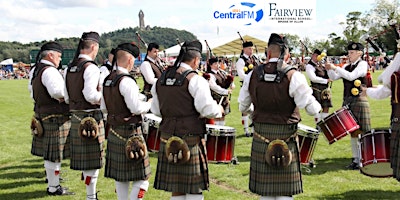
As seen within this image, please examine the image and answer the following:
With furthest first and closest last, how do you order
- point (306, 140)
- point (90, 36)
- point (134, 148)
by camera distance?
point (306, 140)
point (90, 36)
point (134, 148)

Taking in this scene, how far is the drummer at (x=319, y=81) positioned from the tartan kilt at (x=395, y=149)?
5132 mm

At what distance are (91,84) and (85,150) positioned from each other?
2.54 feet

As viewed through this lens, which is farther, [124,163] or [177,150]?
[124,163]

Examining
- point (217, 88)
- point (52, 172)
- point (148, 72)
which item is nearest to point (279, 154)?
point (52, 172)

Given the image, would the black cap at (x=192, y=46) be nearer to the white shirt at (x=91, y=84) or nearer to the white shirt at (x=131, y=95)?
the white shirt at (x=131, y=95)

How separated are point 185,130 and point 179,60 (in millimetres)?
648

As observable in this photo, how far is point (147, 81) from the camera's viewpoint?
741cm

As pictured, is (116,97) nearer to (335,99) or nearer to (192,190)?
(192,190)

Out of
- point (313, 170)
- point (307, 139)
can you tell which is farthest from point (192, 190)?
point (313, 170)

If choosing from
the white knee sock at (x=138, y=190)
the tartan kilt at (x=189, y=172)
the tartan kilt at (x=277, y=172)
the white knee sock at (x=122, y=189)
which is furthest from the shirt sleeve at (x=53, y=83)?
the tartan kilt at (x=277, y=172)

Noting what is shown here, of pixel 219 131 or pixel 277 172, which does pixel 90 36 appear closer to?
pixel 219 131

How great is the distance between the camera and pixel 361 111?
6.38m

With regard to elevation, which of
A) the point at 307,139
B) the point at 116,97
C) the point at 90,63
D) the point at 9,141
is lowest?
the point at 9,141

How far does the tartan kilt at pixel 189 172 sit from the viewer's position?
4.12 m
